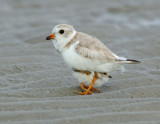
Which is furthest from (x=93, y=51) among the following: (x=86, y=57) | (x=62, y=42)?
(x=62, y=42)

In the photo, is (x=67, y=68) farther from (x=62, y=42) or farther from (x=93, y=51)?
(x=93, y=51)

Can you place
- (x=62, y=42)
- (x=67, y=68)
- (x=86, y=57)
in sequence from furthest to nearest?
1. (x=67, y=68)
2. (x=62, y=42)
3. (x=86, y=57)

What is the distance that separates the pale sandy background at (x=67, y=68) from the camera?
3865 mm

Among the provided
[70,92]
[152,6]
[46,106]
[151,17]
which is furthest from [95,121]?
[152,6]

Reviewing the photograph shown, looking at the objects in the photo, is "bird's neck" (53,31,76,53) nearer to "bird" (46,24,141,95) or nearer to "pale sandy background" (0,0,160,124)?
"bird" (46,24,141,95)

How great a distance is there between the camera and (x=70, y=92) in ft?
16.2

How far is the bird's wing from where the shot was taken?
4.69m

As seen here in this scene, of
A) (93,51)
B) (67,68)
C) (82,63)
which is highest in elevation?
(93,51)

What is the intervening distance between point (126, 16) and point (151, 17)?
0.77 metres

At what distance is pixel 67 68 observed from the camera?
6.05m

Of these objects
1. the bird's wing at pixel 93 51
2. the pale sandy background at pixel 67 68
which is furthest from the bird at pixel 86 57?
the pale sandy background at pixel 67 68

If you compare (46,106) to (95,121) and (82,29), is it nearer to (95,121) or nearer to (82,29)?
(95,121)

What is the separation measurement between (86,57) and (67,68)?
1413mm

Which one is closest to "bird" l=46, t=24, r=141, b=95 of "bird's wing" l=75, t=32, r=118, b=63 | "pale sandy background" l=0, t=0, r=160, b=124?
"bird's wing" l=75, t=32, r=118, b=63
